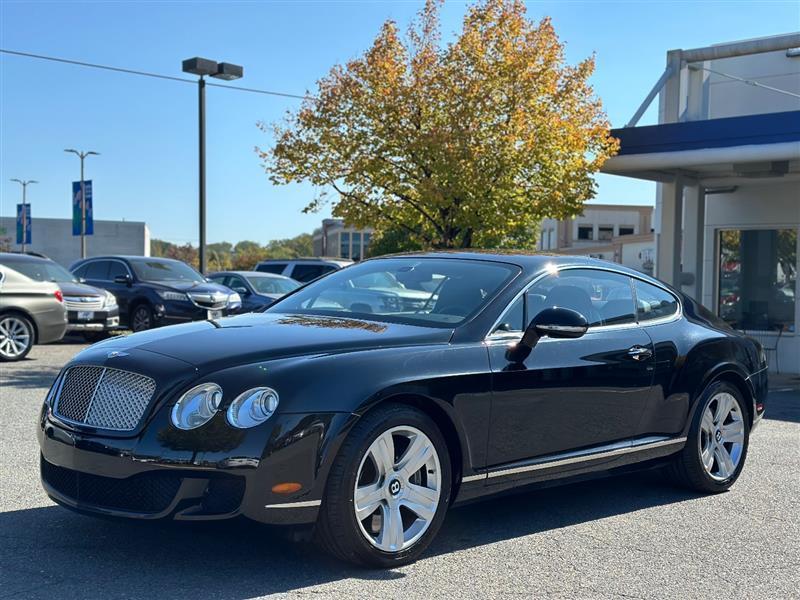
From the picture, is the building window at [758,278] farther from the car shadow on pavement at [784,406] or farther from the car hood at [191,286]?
the car hood at [191,286]

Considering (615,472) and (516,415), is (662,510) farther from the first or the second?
(516,415)

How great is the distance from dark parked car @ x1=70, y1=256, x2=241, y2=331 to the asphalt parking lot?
11805 millimetres

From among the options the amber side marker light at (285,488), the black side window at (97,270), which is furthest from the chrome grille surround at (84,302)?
the amber side marker light at (285,488)

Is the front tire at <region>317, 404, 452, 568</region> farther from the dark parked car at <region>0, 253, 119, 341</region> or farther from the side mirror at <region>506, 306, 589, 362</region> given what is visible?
the dark parked car at <region>0, 253, 119, 341</region>

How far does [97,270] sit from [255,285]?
125 inches

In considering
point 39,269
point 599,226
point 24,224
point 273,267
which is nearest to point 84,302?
point 39,269

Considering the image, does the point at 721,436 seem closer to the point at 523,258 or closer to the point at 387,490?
the point at 523,258

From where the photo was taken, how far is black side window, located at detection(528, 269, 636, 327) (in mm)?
5684

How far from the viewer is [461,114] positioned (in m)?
15.1

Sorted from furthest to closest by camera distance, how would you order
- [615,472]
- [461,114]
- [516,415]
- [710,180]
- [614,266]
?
[710,180] → [461,114] → [614,266] → [615,472] → [516,415]

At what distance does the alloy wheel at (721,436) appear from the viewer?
656cm

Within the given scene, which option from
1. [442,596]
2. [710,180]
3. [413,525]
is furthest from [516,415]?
[710,180]

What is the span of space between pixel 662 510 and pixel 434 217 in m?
10.2

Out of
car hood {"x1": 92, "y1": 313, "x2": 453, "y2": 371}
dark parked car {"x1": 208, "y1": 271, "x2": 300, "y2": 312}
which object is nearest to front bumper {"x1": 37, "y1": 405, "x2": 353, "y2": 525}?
car hood {"x1": 92, "y1": 313, "x2": 453, "y2": 371}
